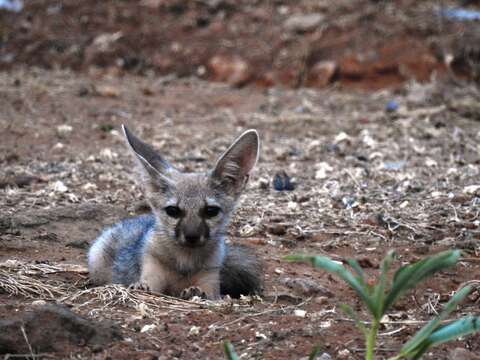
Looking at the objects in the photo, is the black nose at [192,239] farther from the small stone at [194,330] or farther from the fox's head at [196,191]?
the small stone at [194,330]

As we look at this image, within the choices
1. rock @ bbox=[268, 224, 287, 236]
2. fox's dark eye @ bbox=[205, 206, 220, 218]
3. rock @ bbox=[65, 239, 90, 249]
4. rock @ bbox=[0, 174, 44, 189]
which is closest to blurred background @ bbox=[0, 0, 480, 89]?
rock @ bbox=[0, 174, 44, 189]

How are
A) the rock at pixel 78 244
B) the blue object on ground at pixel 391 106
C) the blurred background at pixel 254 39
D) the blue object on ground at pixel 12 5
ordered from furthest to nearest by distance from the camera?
A: the blue object on ground at pixel 12 5
the blurred background at pixel 254 39
the blue object on ground at pixel 391 106
the rock at pixel 78 244

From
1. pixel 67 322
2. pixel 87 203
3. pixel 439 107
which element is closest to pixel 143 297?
pixel 67 322

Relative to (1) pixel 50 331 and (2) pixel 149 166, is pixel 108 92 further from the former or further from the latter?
(1) pixel 50 331

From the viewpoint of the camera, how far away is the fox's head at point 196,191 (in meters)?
4.98

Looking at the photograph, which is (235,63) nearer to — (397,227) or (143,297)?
(397,227)

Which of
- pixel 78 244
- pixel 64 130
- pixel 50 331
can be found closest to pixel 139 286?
pixel 50 331

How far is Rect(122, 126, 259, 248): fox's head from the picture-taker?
4977 mm

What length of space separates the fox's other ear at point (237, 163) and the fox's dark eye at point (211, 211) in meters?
0.24

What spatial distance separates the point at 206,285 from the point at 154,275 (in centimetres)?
31

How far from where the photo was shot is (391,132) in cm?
946

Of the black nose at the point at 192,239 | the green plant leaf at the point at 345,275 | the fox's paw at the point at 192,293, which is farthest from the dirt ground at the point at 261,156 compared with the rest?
the green plant leaf at the point at 345,275

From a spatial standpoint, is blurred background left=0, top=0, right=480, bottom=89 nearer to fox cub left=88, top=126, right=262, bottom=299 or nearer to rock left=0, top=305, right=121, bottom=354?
fox cub left=88, top=126, right=262, bottom=299

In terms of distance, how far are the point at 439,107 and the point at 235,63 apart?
3335 millimetres
